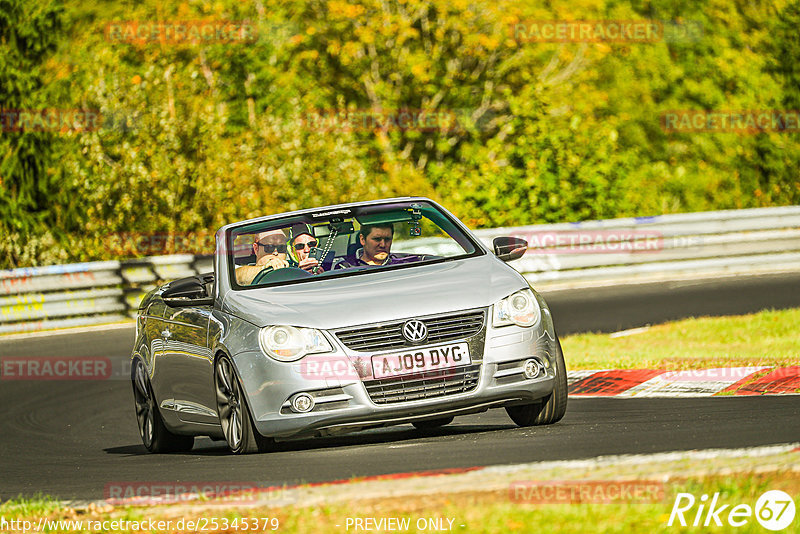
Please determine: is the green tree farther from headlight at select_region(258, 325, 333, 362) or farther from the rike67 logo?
the rike67 logo

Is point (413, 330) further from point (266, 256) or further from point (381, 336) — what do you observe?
point (266, 256)

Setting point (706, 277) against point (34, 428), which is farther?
point (706, 277)

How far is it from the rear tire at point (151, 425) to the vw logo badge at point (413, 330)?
288cm

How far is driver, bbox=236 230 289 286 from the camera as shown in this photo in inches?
358

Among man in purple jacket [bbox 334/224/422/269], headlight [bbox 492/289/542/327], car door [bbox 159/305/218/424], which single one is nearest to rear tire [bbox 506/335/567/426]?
headlight [bbox 492/289/542/327]

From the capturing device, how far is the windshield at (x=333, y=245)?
9.05m

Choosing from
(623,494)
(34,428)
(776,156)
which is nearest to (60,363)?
(34,428)

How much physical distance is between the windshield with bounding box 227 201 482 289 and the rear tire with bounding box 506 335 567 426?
103cm

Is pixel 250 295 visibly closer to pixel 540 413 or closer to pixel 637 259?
pixel 540 413

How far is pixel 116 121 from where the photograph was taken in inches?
965

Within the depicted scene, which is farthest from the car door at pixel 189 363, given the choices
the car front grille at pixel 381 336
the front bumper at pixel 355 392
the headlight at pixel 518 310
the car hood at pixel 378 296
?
the headlight at pixel 518 310

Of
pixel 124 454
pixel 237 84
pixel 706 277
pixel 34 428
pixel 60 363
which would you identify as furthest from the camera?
pixel 237 84

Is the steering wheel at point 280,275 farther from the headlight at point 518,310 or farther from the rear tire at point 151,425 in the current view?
the rear tire at point 151,425

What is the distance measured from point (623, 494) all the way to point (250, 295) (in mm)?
3514
